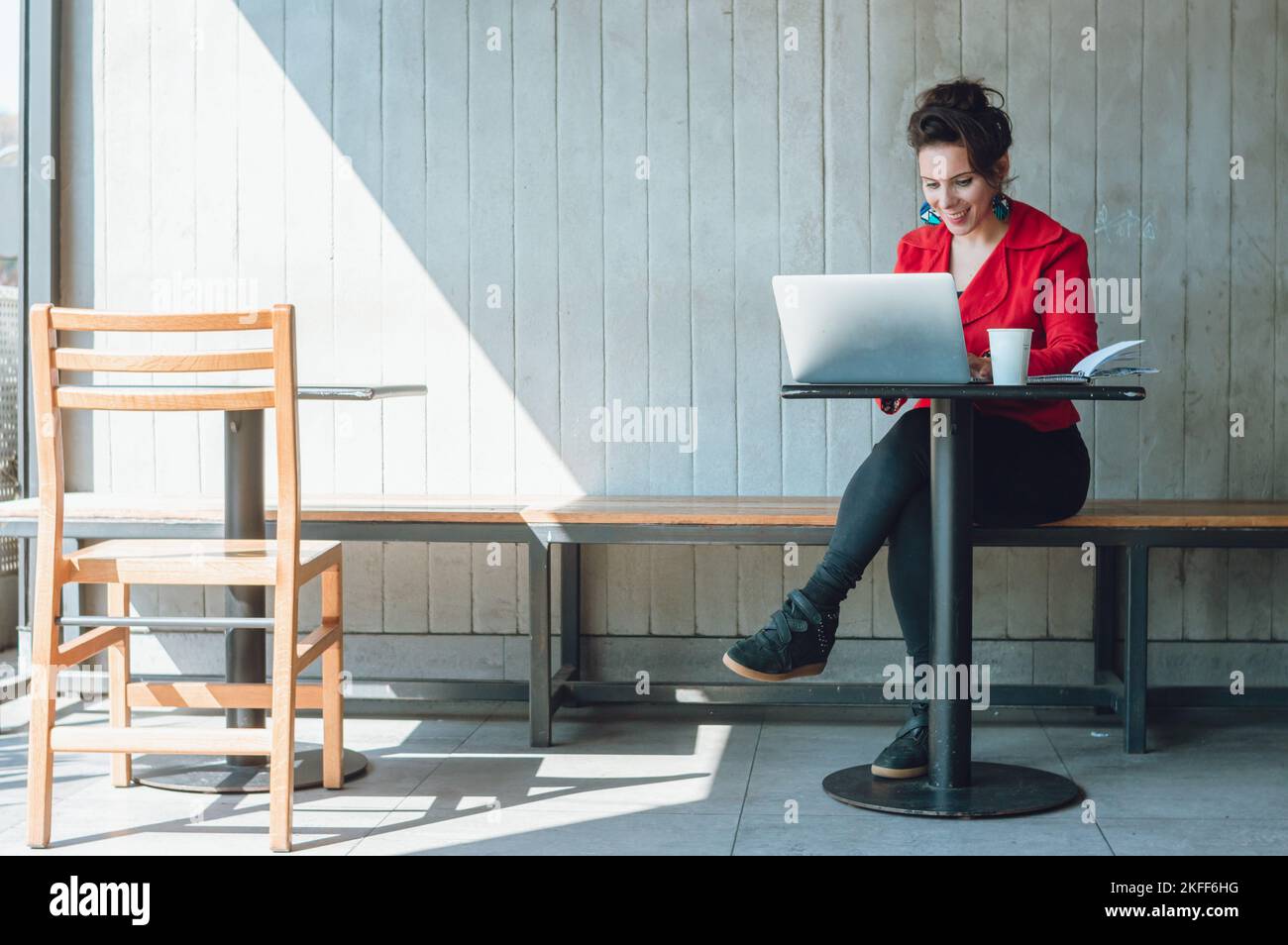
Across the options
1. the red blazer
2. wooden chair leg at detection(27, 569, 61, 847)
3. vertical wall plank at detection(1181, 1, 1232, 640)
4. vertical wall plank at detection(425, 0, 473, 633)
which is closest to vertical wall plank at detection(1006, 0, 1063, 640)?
vertical wall plank at detection(1181, 1, 1232, 640)

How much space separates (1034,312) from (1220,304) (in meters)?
1.04

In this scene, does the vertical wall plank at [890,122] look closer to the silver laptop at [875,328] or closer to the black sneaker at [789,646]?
the black sneaker at [789,646]

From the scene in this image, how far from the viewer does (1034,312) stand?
3031 millimetres

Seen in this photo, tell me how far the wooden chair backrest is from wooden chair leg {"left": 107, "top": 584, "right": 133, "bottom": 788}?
41cm

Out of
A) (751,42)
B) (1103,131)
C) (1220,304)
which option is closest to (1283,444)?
(1220,304)

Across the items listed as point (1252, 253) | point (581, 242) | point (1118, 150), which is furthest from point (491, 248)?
point (1252, 253)

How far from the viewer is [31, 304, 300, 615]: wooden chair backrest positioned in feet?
8.48

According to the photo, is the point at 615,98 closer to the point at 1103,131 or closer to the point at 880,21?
the point at 880,21

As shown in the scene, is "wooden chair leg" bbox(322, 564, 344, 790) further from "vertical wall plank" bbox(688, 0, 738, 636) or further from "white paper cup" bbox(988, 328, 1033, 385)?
"white paper cup" bbox(988, 328, 1033, 385)

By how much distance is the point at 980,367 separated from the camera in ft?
9.24

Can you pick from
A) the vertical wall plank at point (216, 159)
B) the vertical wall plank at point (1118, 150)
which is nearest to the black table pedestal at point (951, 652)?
the vertical wall plank at point (1118, 150)

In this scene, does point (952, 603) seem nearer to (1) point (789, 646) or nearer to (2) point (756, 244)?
(1) point (789, 646)

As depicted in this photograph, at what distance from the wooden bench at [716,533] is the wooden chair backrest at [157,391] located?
0.80 m

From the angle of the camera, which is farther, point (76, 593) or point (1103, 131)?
point (76, 593)
